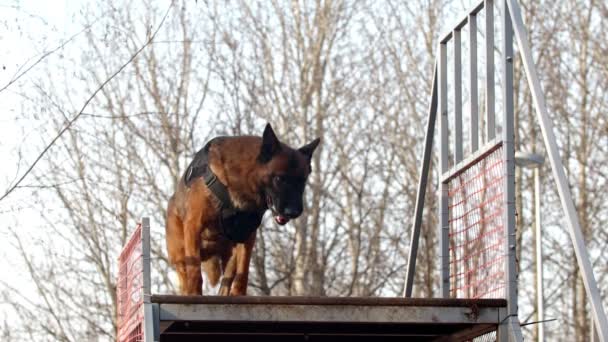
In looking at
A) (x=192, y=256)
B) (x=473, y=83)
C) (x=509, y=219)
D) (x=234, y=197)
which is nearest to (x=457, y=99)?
(x=473, y=83)

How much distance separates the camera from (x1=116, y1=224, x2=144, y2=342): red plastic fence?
8102 mm

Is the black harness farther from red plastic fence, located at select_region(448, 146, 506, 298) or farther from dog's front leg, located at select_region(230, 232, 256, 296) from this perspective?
red plastic fence, located at select_region(448, 146, 506, 298)

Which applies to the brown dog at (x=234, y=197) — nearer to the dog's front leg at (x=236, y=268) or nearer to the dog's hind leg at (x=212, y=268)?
the dog's front leg at (x=236, y=268)

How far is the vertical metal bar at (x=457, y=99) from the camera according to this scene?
9328 mm

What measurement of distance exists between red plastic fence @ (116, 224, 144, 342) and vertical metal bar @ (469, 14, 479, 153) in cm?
227

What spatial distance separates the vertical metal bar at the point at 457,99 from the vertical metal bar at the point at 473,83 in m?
0.28

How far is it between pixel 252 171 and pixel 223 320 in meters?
1.45

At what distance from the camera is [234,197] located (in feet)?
29.6

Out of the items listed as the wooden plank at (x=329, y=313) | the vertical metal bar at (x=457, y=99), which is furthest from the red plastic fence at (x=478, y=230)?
the wooden plank at (x=329, y=313)

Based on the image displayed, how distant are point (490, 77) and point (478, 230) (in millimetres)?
1011

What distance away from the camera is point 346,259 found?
2555 centimetres

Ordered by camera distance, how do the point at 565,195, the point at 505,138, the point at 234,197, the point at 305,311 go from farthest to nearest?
the point at 234,197, the point at 505,138, the point at 305,311, the point at 565,195

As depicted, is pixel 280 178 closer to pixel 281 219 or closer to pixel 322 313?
pixel 281 219

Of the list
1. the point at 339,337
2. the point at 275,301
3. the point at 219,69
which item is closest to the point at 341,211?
the point at 219,69
